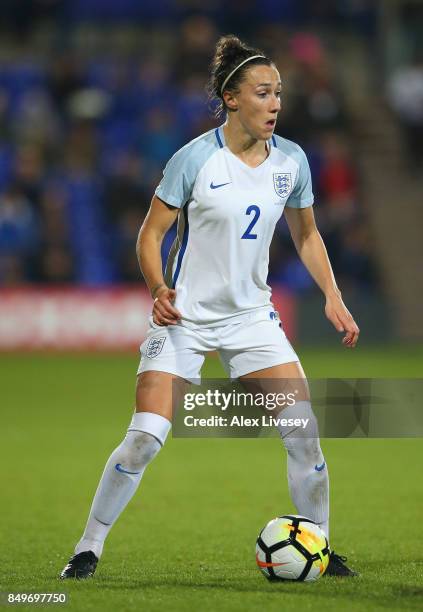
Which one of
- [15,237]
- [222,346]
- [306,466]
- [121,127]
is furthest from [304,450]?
[121,127]

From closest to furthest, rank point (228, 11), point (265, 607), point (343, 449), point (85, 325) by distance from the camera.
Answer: point (265, 607) → point (343, 449) → point (85, 325) → point (228, 11)

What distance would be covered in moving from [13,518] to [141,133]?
1241 centimetres

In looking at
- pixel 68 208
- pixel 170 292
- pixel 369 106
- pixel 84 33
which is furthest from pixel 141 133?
pixel 170 292

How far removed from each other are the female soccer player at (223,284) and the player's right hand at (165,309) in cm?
1

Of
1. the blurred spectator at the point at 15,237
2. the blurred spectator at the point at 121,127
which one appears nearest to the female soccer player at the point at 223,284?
the blurred spectator at the point at 121,127

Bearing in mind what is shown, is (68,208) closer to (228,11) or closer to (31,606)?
(228,11)

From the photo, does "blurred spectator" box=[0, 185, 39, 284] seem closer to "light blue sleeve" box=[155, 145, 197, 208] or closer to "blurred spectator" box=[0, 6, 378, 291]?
"blurred spectator" box=[0, 6, 378, 291]

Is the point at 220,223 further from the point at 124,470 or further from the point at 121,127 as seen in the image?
the point at 121,127

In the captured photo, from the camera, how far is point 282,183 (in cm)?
571

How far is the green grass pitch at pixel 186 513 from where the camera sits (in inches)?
207

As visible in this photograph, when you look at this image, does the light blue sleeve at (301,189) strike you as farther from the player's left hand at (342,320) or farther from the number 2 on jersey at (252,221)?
the player's left hand at (342,320)

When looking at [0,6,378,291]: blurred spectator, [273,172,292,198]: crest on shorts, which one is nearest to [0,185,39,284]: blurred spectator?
[0,6,378,291]: blurred spectator

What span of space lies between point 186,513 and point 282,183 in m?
2.68

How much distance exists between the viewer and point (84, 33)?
2152 cm
